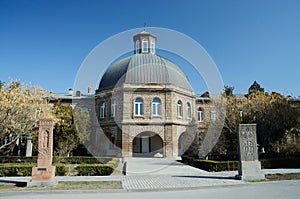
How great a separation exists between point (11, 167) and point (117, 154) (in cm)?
1445

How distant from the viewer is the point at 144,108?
28.8m

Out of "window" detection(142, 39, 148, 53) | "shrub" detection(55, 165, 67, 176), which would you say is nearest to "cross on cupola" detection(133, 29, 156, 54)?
"window" detection(142, 39, 148, 53)

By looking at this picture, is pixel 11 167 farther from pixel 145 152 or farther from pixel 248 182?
pixel 145 152

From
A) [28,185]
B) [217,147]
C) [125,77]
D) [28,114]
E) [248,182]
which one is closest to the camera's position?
[28,185]

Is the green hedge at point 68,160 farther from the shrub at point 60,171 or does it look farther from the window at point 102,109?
the window at point 102,109

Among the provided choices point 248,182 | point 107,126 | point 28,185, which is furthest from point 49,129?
point 107,126

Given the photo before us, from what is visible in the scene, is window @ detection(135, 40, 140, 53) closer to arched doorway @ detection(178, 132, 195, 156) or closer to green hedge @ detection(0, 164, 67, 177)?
arched doorway @ detection(178, 132, 195, 156)

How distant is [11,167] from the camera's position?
47.3 ft

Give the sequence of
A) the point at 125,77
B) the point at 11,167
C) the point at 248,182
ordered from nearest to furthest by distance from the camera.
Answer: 1. the point at 248,182
2. the point at 11,167
3. the point at 125,77

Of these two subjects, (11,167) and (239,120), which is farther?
(239,120)

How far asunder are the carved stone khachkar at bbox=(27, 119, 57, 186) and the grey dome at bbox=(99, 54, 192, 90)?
18.9 m

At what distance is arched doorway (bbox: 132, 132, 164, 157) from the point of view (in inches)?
1203

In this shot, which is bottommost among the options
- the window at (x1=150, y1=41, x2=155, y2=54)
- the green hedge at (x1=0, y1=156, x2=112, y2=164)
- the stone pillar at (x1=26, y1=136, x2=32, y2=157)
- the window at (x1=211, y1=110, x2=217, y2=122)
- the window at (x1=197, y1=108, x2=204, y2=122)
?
the green hedge at (x1=0, y1=156, x2=112, y2=164)

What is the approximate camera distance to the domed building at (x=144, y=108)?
92.3 feet
